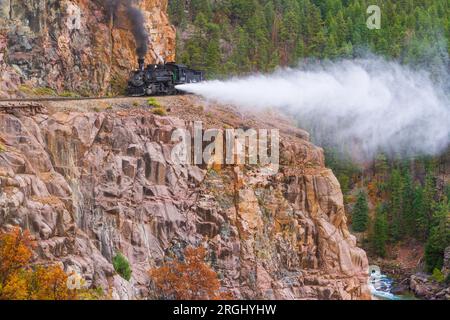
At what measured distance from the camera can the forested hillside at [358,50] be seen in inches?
3821

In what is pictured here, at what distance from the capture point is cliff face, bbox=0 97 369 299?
5084cm

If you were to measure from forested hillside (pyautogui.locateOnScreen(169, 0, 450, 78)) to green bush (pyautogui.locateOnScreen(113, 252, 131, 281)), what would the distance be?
4675 cm

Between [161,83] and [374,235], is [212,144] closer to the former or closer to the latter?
[161,83]

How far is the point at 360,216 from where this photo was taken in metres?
97.6

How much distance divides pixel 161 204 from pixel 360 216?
144ft

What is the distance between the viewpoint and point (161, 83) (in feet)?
217

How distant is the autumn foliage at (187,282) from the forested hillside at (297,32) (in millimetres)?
45900

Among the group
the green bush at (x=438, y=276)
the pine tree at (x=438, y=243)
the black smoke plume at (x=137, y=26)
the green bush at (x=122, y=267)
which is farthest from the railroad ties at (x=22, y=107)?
the pine tree at (x=438, y=243)

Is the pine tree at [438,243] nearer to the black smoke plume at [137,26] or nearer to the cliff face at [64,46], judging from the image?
the cliff face at [64,46]

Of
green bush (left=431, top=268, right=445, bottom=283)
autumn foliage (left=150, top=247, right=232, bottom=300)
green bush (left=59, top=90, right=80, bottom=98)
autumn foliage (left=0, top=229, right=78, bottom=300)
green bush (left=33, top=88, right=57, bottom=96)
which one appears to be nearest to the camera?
autumn foliage (left=0, top=229, right=78, bottom=300)

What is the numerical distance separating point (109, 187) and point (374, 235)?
150 feet

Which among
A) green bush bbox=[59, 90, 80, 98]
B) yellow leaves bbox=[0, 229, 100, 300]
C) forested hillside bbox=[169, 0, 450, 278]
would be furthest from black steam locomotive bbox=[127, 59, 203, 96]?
forested hillside bbox=[169, 0, 450, 278]

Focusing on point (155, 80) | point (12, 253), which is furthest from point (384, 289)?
point (12, 253)

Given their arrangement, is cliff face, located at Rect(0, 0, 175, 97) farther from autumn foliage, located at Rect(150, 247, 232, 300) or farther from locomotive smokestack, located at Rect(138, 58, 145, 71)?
autumn foliage, located at Rect(150, 247, 232, 300)
